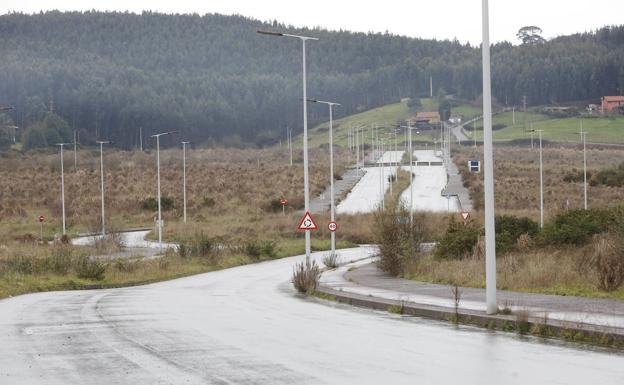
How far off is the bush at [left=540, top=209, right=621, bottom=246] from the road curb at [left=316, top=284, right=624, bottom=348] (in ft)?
46.2

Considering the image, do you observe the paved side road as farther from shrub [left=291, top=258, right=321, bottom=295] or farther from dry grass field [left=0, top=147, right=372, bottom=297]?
dry grass field [left=0, top=147, right=372, bottom=297]

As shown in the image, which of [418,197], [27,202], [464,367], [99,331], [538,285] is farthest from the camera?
[27,202]

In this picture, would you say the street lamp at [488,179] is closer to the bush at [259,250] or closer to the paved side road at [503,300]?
the paved side road at [503,300]

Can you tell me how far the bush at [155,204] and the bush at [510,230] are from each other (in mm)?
63651

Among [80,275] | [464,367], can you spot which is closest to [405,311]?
[464,367]

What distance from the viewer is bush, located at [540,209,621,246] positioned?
120 feet

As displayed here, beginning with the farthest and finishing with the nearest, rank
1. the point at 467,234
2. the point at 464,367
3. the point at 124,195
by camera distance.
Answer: the point at 124,195
the point at 467,234
the point at 464,367

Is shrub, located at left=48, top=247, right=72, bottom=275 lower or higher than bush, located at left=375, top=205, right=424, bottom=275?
lower

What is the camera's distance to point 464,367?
12672mm

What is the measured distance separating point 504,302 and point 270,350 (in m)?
7.32

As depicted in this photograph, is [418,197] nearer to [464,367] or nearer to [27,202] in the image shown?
[27,202]

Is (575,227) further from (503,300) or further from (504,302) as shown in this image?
(504,302)

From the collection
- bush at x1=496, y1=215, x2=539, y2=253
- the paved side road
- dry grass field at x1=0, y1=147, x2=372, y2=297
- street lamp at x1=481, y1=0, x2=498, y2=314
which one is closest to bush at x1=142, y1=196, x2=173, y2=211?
dry grass field at x1=0, y1=147, x2=372, y2=297

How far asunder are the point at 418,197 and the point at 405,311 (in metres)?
81.8
